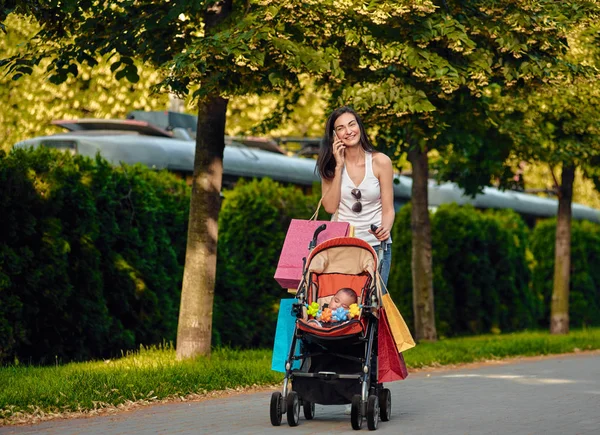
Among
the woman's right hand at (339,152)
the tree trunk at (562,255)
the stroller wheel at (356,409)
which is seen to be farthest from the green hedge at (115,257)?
the stroller wheel at (356,409)

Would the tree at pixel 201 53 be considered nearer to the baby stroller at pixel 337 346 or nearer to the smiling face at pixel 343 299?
the baby stroller at pixel 337 346

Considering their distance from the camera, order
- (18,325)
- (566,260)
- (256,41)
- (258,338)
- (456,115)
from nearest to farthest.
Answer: (256,41)
(18,325)
(456,115)
(258,338)
(566,260)

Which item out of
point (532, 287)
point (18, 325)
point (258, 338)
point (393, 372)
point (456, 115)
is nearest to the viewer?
point (393, 372)

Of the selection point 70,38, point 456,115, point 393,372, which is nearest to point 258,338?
point 456,115

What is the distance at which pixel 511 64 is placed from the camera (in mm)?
12234

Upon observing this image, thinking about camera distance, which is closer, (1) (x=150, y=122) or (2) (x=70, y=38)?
(2) (x=70, y=38)

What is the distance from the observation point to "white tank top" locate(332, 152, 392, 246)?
8453 mm

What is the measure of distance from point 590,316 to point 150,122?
11279 millimetres

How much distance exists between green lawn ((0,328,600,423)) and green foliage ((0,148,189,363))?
0.72m

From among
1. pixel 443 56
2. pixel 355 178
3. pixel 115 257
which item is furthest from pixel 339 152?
pixel 115 257

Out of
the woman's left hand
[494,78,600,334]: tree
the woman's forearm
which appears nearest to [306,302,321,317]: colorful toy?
the woman's left hand

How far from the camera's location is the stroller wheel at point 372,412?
7.65 m

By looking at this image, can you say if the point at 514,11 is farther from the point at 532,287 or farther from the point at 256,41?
the point at 532,287

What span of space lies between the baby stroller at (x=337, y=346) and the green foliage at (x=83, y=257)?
14.9ft
